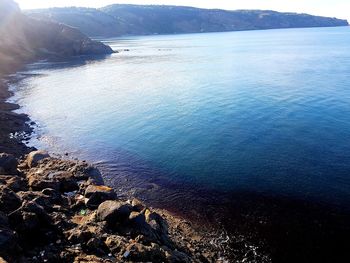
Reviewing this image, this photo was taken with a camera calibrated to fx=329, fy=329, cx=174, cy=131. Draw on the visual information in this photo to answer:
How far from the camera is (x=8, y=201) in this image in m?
22.4

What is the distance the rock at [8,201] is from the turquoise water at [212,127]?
1667cm

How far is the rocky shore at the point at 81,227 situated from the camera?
19641mm

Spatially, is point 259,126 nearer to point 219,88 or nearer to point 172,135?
point 172,135

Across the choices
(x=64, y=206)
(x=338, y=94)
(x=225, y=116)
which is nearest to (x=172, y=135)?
(x=225, y=116)

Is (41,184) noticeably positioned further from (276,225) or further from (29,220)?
(276,225)

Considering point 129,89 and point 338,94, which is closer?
point 338,94

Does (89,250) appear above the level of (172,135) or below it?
above

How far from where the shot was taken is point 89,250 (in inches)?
799

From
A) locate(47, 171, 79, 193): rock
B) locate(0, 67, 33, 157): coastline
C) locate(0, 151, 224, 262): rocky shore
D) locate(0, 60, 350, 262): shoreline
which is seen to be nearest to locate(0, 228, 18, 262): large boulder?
locate(0, 151, 224, 262): rocky shore

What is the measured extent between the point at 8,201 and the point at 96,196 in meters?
7.75

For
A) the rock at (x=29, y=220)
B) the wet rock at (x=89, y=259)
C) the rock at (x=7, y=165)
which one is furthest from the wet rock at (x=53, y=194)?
the wet rock at (x=89, y=259)

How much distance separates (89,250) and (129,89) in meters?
71.7

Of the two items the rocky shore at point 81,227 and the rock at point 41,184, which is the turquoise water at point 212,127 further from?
the rock at point 41,184

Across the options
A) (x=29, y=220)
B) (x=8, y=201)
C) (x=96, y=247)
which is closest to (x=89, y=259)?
(x=96, y=247)
